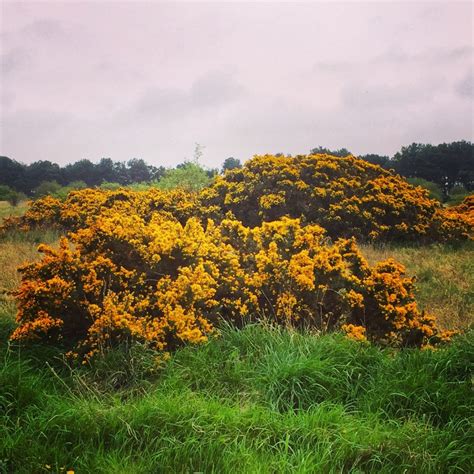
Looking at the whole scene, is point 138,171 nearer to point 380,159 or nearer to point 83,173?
point 83,173

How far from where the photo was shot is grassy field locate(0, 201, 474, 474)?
10.9 feet

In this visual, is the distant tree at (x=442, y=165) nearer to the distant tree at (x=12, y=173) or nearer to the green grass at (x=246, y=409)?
the distant tree at (x=12, y=173)

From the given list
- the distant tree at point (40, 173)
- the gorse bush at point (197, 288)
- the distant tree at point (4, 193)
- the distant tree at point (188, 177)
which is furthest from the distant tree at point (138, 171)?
the gorse bush at point (197, 288)

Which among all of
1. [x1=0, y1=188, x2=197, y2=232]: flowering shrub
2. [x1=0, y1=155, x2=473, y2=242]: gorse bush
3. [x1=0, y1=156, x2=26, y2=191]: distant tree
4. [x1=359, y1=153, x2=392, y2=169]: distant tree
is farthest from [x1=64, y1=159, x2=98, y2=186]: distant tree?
[x1=0, y1=155, x2=473, y2=242]: gorse bush

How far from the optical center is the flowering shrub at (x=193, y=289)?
509cm

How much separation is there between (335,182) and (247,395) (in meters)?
9.32

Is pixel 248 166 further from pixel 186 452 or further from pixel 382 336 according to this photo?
pixel 186 452

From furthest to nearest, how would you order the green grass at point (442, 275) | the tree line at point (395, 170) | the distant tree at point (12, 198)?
the tree line at point (395, 170), the distant tree at point (12, 198), the green grass at point (442, 275)

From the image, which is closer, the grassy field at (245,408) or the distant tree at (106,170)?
the grassy field at (245,408)

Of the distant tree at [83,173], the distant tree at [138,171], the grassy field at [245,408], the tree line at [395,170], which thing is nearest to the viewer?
the grassy field at [245,408]

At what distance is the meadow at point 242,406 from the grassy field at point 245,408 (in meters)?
0.01

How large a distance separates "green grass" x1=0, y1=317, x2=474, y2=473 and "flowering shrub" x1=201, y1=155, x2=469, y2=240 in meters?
6.69

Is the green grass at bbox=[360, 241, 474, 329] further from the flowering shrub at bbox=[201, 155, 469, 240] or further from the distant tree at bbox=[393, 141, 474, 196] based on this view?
the distant tree at bbox=[393, 141, 474, 196]

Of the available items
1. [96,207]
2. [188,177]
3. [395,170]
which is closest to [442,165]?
[395,170]
